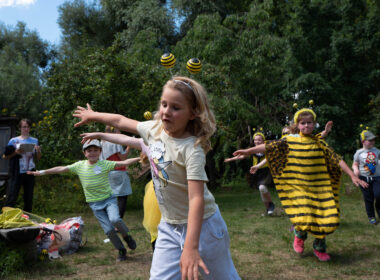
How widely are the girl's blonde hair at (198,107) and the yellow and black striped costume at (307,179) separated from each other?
3.06m

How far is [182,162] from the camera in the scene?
2598 mm

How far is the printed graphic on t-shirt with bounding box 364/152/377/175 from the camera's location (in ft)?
25.9

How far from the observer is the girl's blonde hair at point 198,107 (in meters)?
2.63

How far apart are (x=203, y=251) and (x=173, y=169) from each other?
0.57 meters

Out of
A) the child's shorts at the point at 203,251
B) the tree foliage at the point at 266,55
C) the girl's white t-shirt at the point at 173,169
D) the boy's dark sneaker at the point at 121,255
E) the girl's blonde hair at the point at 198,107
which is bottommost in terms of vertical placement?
the boy's dark sneaker at the point at 121,255

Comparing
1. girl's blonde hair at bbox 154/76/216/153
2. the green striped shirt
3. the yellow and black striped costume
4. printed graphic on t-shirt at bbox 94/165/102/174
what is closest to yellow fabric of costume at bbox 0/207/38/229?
the green striped shirt

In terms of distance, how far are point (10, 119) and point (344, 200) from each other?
9570 millimetres

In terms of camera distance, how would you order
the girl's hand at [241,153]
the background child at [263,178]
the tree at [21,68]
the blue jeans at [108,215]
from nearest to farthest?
the girl's hand at [241,153]
the blue jeans at [108,215]
the background child at [263,178]
the tree at [21,68]

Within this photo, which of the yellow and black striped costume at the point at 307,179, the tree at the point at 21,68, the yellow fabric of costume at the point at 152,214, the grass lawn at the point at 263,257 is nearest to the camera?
the yellow fabric of costume at the point at 152,214

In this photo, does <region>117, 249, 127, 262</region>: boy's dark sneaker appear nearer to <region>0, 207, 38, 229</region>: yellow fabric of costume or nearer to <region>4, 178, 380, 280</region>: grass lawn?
<region>4, 178, 380, 280</region>: grass lawn

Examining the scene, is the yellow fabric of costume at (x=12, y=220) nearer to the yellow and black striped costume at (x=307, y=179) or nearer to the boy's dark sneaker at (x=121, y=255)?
the boy's dark sneaker at (x=121, y=255)

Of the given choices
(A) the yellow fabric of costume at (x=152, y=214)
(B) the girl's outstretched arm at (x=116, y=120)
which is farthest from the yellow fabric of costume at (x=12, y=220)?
(B) the girl's outstretched arm at (x=116, y=120)

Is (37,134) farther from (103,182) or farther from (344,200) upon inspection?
(344,200)

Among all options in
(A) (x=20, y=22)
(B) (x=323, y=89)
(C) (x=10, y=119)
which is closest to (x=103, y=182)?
(C) (x=10, y=119)
